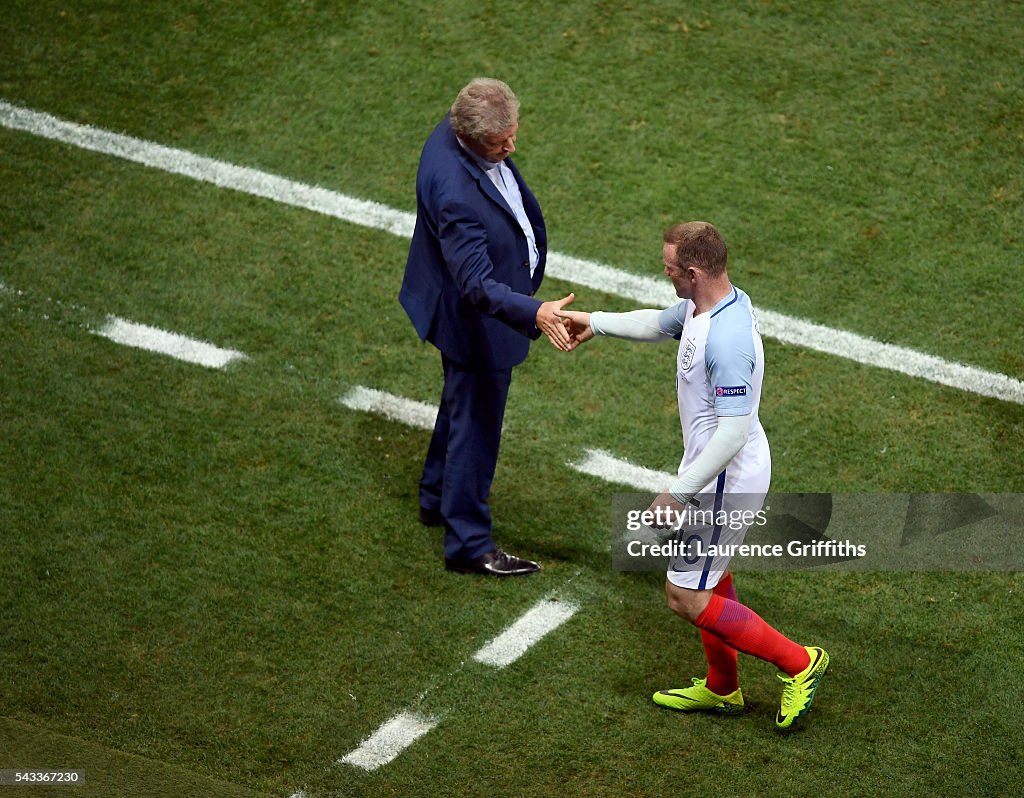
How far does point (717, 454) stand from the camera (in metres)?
4.73

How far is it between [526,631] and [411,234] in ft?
10.2

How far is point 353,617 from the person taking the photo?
587 cm

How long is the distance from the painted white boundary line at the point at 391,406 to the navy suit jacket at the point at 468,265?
3.71ft

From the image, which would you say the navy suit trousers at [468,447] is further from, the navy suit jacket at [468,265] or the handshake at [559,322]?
the handshake at [559,322]

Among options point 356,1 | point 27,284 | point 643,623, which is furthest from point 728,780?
point 356,1

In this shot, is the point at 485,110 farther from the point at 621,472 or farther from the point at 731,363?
the point at 621,472

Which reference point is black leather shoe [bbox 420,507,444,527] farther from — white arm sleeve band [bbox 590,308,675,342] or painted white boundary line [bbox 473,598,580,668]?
white arm sleeve band [bbox 590,308,675,342]

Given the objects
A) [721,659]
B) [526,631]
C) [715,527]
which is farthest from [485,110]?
[721,659]

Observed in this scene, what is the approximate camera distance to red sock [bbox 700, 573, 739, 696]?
5.29 meters

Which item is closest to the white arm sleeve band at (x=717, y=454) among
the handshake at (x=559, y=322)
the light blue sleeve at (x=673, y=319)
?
the light blue sleeve at (x=673, y=319)

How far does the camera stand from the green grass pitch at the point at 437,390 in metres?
5.34

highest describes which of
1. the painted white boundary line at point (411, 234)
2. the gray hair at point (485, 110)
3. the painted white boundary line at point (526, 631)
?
the gray hair at point (485, 110)

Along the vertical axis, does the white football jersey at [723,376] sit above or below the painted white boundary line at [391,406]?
above

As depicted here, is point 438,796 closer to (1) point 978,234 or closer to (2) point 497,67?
(1) point 978,234
